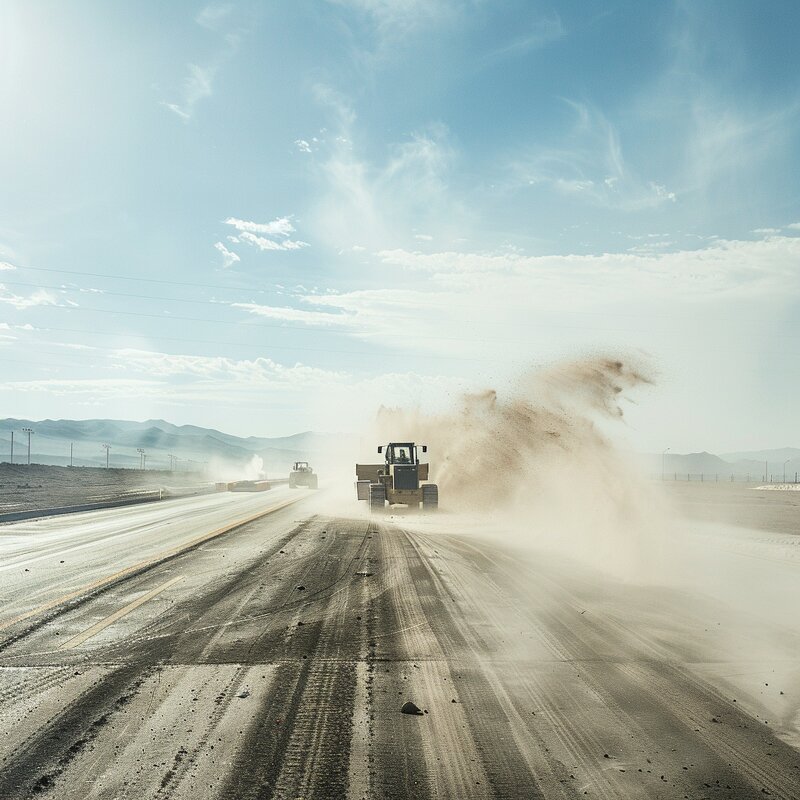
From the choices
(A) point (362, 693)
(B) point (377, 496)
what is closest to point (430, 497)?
(B) point (377, 496)

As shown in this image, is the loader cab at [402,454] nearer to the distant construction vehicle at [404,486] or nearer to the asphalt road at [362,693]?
the distant construction vehicle at [404,486]

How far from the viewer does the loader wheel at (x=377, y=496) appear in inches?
1168

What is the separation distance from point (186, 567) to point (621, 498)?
44.8 feet

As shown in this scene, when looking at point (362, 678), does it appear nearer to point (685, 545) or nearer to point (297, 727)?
point (297, 727)

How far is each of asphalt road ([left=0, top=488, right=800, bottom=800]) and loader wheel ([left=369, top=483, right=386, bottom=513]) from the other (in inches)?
686

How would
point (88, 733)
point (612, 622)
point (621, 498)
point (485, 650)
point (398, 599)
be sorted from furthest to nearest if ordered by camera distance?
point (621, 498) < point (398, 599) < point (612, 622) < point (485, 650) < point (88, 733)

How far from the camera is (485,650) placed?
755cm

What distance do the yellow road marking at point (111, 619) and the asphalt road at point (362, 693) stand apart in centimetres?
4

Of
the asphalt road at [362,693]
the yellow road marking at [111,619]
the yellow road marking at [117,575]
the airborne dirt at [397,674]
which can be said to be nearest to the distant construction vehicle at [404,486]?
the yellow road marking at [117,575]

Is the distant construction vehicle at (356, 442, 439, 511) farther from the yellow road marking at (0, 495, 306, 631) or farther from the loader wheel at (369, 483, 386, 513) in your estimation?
the yellow road marking at (0, 495, 306, 631)

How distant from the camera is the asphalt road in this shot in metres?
4.46

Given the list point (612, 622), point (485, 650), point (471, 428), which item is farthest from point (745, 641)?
point (471, 428)

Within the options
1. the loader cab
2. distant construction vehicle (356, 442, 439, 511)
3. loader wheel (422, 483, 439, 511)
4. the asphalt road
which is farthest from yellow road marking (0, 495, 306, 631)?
the loader cab

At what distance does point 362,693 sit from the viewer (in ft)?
19.7
